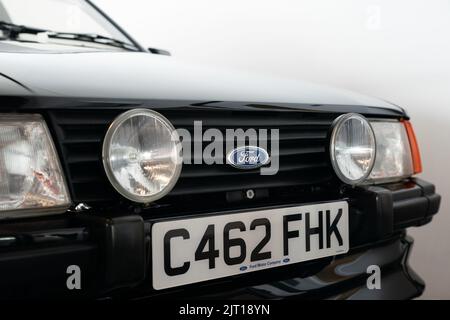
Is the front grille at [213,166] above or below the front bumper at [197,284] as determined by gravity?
above

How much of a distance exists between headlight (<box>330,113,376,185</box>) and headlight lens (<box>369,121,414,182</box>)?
110 mm

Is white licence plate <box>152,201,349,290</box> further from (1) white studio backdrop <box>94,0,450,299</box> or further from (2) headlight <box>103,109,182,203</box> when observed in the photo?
(1) white studio backdrop <box>94,0,450,299</box>

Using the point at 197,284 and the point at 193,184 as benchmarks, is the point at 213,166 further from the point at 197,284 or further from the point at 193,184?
the point at 197,284

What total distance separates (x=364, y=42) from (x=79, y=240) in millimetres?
1985

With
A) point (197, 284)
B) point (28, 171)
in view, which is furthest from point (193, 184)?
point (28, 171)

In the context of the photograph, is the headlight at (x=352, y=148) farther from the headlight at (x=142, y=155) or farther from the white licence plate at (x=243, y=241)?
the headlight at (x=142, y=155)

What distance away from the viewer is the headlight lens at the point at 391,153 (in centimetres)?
142

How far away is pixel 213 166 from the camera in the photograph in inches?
43.2

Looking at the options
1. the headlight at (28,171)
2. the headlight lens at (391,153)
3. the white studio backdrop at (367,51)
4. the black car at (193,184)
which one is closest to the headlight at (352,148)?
the black car at (193,184)

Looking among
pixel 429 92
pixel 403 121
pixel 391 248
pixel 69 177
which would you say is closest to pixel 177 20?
A: pixel 429 92

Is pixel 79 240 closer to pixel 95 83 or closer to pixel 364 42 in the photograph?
pixel 95 83

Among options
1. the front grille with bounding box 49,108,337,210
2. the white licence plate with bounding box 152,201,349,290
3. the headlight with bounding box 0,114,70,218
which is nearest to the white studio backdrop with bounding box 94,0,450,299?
the front grille with bounding box 49,108,337,210

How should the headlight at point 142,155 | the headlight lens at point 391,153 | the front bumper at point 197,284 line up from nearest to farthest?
the front bumper at point 197,284, the headlight at point 142,155, the headlight lens at point 391,153

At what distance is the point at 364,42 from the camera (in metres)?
2.49
